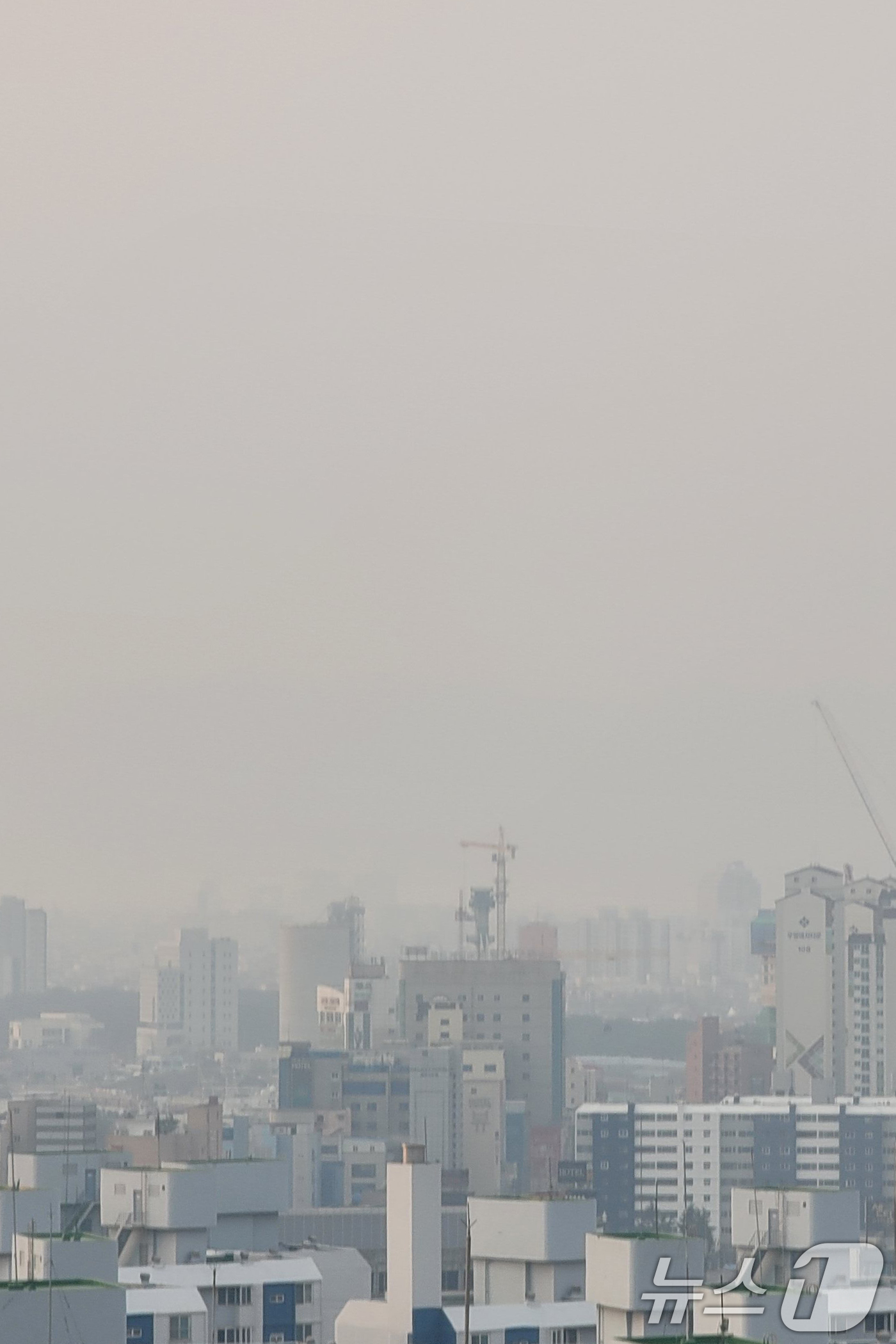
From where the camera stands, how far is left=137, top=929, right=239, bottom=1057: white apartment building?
36.0 metres

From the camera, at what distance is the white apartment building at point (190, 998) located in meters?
36.0

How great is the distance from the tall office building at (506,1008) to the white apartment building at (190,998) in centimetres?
434

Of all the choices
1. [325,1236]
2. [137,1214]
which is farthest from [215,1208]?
[325,1236]

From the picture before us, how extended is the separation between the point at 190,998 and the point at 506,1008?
275 inches

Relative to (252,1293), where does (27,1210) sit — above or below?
above

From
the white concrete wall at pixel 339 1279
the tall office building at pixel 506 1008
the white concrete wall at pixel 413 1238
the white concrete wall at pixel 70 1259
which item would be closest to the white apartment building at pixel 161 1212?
the white concrete wall at pixel 339 1279

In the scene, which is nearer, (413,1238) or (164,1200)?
(413,1238)

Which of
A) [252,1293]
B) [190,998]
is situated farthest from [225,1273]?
[190,998]

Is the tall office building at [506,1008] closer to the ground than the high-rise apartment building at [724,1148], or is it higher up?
higher up

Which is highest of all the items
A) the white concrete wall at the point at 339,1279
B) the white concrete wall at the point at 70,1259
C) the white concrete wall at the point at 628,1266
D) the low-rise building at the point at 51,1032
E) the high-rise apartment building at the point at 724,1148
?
the low-rise building at the point at 51,1032

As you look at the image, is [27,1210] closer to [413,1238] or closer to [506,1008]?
[413,1238]

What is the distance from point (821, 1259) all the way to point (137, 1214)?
2.21m

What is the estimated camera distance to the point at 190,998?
36469mm

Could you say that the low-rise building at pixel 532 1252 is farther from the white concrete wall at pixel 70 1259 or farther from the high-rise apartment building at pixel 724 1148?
the high-rise apartment building at pixel 724 1148
